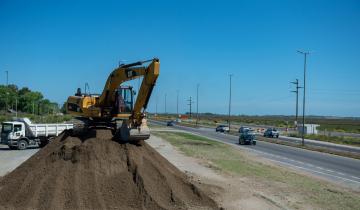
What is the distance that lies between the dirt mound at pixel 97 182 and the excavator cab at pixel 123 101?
201 cm

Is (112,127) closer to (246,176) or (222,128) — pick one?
(246,176)

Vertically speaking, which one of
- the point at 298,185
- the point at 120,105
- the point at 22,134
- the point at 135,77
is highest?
the point at 135,77

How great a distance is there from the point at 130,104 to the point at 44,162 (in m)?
4.36

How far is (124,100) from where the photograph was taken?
59.4ft

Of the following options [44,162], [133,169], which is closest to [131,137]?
[133,169]

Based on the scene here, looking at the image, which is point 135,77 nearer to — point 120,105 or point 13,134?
point 120,105

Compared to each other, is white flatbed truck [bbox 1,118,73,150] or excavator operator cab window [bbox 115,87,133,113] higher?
excavator operator cab window [bbox 115,87,133,113]

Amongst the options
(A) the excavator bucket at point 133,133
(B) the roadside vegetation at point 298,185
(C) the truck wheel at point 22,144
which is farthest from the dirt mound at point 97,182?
(C) the truck wheel at point 22,144

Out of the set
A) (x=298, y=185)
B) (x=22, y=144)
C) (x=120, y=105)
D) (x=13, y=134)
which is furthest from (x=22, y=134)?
(x=298, y=185)

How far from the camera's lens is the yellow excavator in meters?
16.2

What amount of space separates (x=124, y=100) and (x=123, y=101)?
0.06 m

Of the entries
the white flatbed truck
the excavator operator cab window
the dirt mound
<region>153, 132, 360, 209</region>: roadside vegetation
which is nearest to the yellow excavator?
the excavator operator cab window

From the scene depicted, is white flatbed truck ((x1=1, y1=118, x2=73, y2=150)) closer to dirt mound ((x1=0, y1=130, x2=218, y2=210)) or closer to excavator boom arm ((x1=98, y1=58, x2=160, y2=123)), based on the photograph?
excavator boom arm ((x1=98, y1=58, x2=160, y2=123))

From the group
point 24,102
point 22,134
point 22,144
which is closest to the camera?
point 22,144
